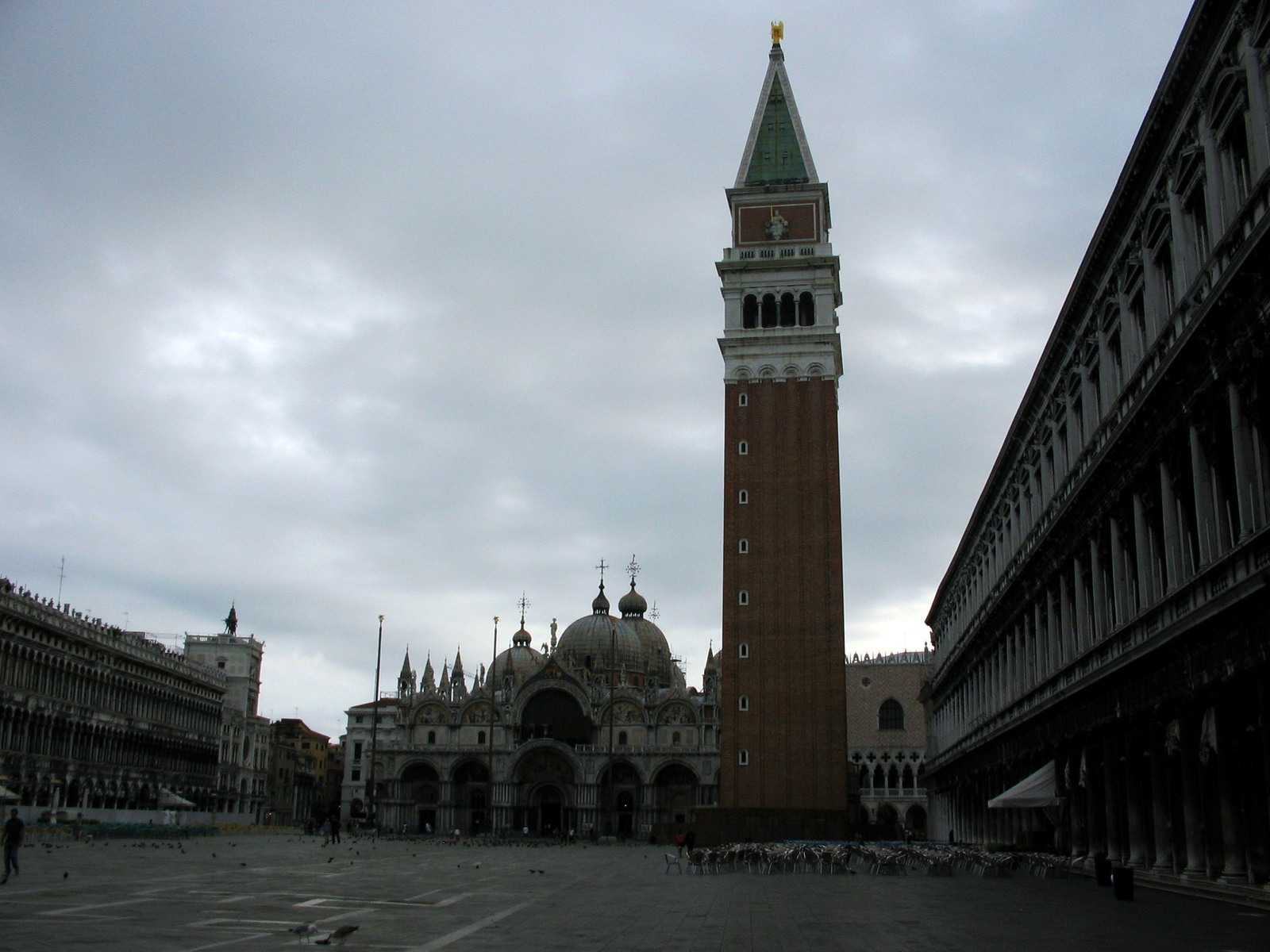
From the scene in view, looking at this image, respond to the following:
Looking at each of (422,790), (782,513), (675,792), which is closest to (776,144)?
(782,513)

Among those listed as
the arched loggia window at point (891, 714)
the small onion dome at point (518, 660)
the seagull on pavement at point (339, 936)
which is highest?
the small onion dome at point (518, 660)

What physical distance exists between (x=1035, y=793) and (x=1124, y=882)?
10282 mm

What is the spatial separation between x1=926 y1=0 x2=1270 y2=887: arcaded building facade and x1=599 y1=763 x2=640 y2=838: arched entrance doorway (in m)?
61.2

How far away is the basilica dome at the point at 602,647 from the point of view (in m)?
111

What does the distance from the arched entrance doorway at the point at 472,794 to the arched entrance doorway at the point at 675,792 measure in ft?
47.6

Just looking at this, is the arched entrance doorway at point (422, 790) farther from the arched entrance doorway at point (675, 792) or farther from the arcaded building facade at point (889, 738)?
the arcaded building facade at point (889, 738)

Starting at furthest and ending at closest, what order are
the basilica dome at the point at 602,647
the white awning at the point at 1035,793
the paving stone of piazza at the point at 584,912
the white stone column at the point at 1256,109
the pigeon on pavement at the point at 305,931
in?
1. the basilica dome at the point at 602,647
2. the white awning at the point at 1035,793
3. the white stone column at the point at 1256,109
4. the paving stone of piazza at the point at 584,912
5. the pigeon on pavement at the point at 305,931

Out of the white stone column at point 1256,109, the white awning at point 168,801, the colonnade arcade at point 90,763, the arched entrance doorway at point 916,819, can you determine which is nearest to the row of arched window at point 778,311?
the arched entrance doorway at point 916,819

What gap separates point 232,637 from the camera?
11244 cm

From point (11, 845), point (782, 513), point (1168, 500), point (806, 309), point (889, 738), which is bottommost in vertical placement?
point (11, 845)

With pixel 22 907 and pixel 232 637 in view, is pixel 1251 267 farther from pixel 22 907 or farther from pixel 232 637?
pixel 232 637

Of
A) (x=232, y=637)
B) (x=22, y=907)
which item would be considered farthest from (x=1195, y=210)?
(x=232, y=637)

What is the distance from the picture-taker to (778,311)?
74.9 meters

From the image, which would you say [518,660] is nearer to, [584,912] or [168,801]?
[168,801]
